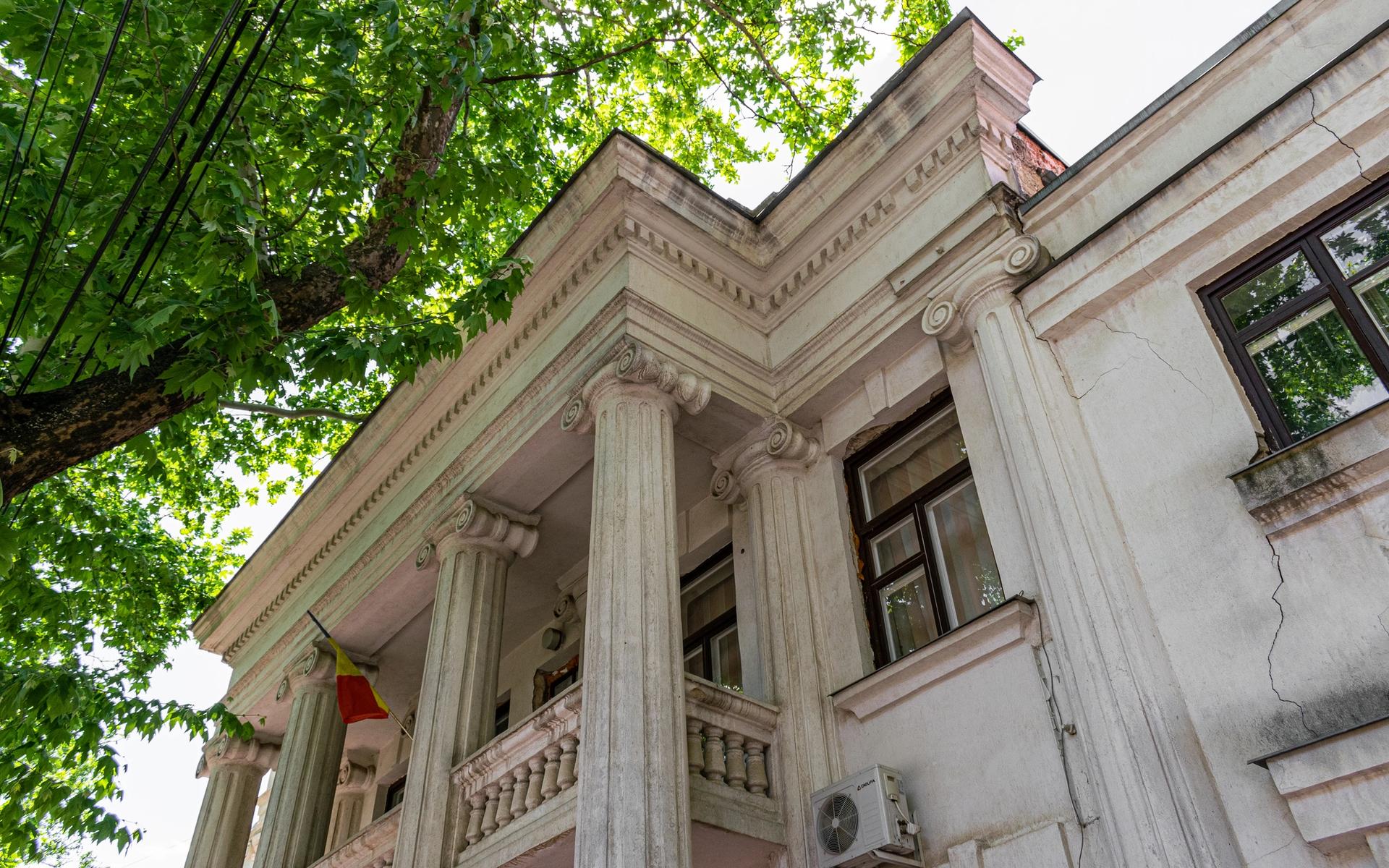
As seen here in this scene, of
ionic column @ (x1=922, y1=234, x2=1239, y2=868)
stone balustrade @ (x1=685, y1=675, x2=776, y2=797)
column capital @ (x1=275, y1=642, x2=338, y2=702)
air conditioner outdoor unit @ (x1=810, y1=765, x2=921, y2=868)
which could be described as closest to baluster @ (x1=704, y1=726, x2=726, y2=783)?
stone balustrade @ (x1=685, y1=675, x2=776, y2=797)

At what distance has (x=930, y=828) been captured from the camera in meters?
6.70

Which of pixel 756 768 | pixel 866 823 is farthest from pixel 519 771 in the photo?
pixel 866 823

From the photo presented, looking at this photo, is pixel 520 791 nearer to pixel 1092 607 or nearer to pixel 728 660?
pixel 728 660

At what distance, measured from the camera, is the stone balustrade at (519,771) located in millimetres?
7754

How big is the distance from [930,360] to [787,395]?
1.53 meters

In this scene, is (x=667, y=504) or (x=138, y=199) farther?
(x=667, y=504)

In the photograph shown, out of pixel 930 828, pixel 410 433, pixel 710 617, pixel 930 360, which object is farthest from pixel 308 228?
pixel 930 828

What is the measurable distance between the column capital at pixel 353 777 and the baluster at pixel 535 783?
23.6 feet

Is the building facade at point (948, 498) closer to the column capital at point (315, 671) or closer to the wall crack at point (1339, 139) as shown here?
the wall crack at point (1339, 139)

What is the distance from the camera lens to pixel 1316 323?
6.17 meters

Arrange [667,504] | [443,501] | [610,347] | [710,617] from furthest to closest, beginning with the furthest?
[443,501] → [710,617] → [610,347] → [667,504]

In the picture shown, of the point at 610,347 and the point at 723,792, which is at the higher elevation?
the point at 610,347

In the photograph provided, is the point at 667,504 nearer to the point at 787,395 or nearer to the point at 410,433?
the point at 787,395

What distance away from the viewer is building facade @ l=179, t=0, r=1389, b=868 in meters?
5.58
